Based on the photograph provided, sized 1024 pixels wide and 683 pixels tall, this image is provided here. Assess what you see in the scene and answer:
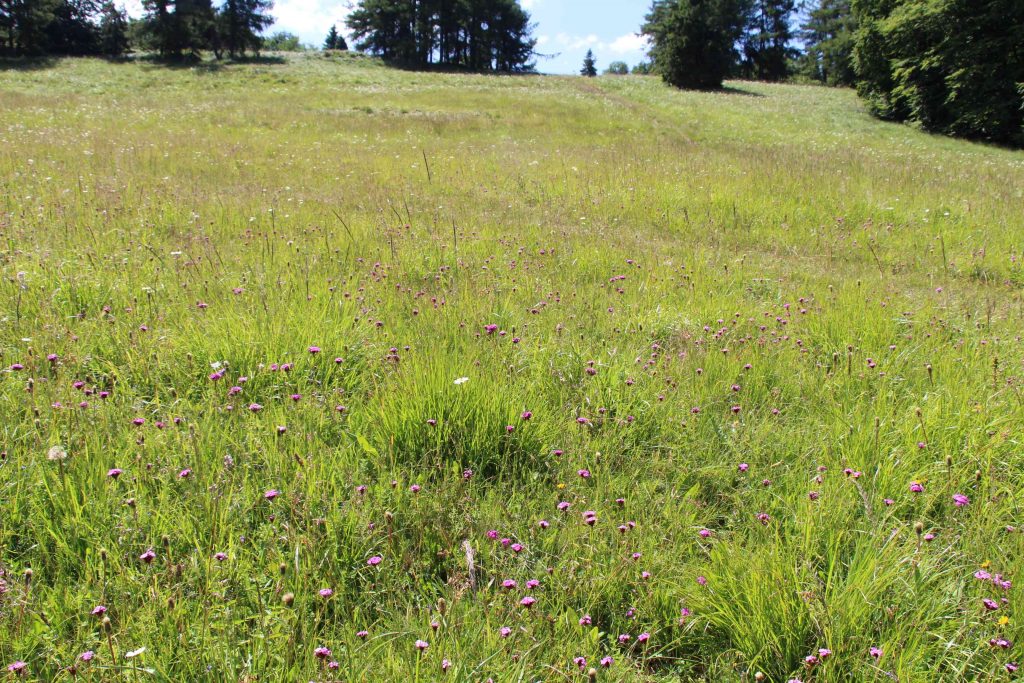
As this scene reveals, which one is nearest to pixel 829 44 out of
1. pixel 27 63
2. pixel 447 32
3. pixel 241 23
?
pixel 447 32

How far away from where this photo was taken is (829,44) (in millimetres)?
48875

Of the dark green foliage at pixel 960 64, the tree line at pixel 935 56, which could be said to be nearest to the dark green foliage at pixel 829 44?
the tree line at pixel 935 56

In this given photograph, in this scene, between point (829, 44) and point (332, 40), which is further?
point (332, 40)

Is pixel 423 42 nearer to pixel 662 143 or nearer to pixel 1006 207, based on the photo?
pixel 662 143

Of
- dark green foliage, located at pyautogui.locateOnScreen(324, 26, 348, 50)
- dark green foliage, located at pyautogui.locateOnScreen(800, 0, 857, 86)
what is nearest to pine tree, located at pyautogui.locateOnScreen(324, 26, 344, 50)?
dark green foliage, located at pyautogui.locateOnScreen(324, 26, 348, 50)

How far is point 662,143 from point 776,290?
11032 mm

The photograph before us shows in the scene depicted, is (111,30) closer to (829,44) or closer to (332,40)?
(332,40)

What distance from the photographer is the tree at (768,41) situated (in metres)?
70.6

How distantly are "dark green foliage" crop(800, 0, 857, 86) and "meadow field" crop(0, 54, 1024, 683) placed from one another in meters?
51.4

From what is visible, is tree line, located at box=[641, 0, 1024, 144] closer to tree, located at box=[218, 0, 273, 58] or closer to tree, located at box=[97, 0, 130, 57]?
tree, located at box=[218, 0, 273, 58]

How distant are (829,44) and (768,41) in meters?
30.4

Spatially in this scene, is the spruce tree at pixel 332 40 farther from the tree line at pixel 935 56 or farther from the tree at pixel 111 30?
the tree line at pixel 935 56

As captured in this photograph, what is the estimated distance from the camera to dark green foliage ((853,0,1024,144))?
990 inches

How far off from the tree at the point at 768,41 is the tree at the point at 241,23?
51647 mm
